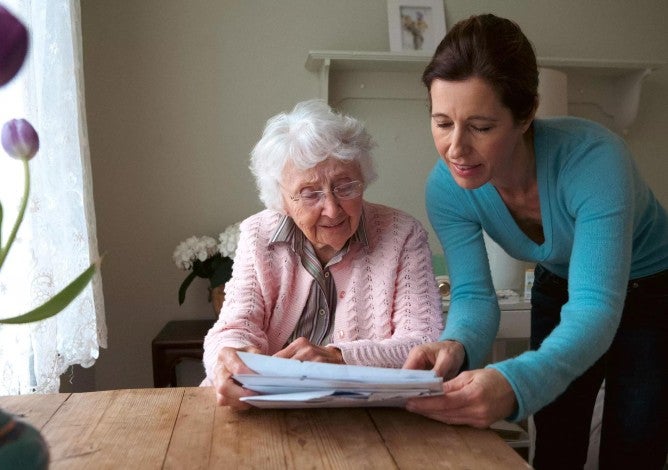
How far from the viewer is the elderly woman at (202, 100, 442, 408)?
1406 mm

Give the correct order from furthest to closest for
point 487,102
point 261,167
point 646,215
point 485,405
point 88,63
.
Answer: point 88,63, point 261,167, point 646,215, point 487,102, point 485,405

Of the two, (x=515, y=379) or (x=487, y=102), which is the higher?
(x=487, y=102)

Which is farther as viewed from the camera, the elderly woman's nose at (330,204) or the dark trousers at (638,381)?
the elderly woman's nose at (330,204)

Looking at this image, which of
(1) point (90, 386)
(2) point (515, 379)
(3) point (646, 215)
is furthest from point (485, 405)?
(1) point (90, 386)

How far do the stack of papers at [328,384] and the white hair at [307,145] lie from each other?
59cm

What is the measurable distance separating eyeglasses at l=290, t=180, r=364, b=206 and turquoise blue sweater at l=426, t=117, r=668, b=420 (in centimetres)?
16

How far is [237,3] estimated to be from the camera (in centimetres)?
255

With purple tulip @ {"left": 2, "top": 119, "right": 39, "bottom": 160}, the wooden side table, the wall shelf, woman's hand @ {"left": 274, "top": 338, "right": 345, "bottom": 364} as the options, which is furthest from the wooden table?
the wall shelf

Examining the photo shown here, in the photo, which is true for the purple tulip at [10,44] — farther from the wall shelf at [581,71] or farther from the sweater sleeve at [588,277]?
the wall shelf at [581,71]

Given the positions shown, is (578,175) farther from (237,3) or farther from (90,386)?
(90,386)

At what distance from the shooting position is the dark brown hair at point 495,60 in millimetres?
1071

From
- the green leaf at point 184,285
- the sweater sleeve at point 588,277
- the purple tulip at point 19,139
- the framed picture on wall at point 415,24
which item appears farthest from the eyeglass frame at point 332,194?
the framed picture on wall at point 415,24

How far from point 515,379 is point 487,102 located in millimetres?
449

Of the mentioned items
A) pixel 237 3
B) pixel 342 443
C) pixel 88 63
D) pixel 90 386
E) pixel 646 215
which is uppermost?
pixel 237 3
